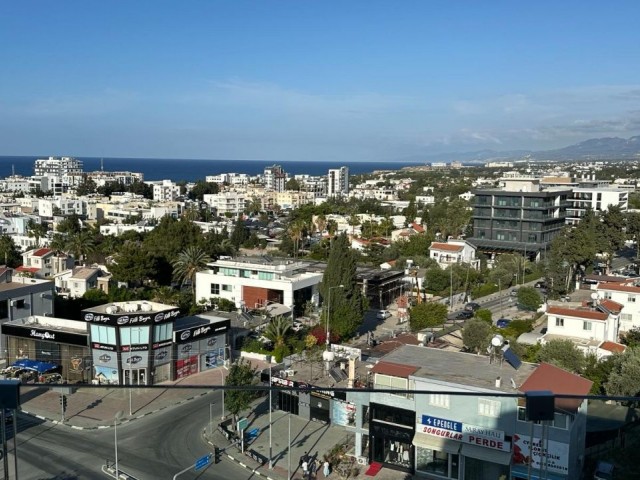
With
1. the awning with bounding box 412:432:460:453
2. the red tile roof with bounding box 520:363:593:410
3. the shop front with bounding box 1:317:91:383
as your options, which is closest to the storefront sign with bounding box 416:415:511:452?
the awning with bounding box 412:432:460:453

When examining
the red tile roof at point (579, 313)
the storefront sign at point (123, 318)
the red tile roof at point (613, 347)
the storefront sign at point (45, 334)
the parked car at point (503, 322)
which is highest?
the storefront sign at point (123, 318)

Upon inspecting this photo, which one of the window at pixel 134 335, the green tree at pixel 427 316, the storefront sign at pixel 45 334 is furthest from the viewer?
the green tree at pixel 427 316

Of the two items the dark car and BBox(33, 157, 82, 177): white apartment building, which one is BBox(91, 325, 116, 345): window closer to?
the dark car

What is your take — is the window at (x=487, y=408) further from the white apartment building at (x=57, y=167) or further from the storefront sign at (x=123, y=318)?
the white apartment building at (x=57, y=167)

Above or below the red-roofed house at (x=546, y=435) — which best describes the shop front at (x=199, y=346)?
below

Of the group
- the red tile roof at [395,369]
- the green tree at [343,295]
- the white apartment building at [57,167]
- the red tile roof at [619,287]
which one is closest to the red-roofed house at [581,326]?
the red tile roof at [619,287]

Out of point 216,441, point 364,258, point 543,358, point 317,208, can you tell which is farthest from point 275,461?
point 317,208
